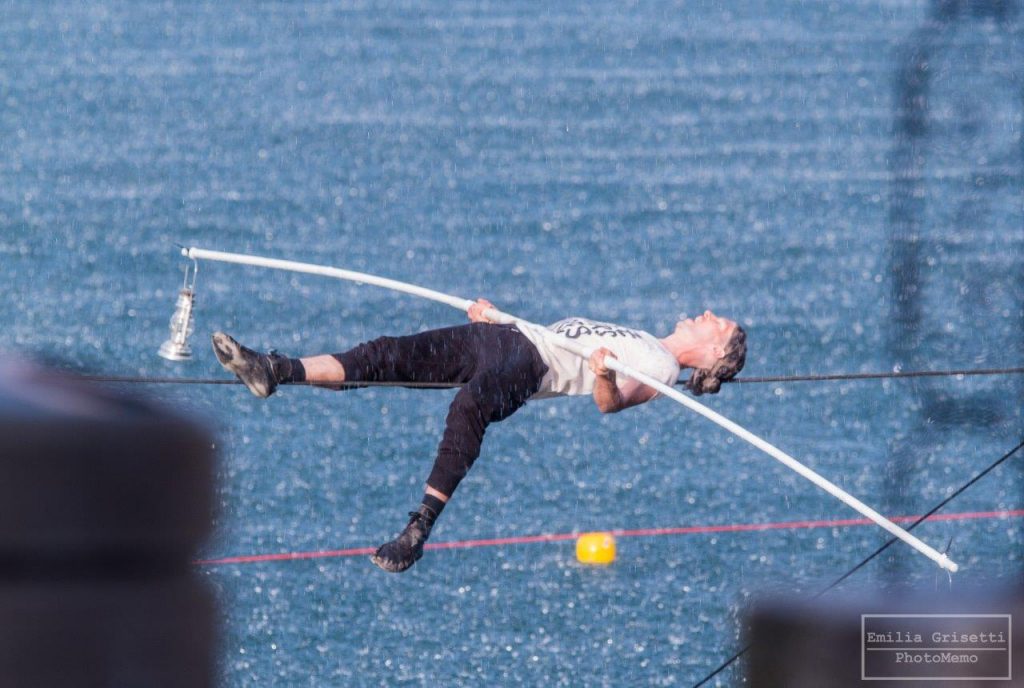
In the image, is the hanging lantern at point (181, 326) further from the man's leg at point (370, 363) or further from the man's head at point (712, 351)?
the man's head at point (712, 351)

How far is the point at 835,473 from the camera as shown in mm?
5453

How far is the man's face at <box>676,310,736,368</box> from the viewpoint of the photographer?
3617 millimetres

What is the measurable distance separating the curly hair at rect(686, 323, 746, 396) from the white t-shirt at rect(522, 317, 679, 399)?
0.06 meters

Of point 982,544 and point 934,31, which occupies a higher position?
point 934,31

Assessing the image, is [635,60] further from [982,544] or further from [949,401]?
[982,544]

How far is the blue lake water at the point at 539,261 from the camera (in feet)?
17.7

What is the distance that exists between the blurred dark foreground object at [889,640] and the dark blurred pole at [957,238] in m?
0.44

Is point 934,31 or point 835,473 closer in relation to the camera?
point 835,473

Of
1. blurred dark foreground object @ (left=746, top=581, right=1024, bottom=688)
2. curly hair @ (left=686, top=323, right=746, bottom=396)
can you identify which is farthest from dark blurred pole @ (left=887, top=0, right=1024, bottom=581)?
curly hair @ (left=686, top=323, right=746, bottom=396)

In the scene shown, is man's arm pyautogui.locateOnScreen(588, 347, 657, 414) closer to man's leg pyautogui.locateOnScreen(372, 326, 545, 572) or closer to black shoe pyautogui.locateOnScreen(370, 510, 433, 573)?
man's leg pyautogui.locateOnScreen(372, 326, 545, 572)

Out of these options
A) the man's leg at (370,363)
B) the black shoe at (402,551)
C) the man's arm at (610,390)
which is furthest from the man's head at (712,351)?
the black shoe at (402,551)

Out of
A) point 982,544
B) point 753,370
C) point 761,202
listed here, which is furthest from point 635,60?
point 982,544

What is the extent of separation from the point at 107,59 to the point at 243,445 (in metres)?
1.31

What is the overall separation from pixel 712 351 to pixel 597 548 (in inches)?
71.0
